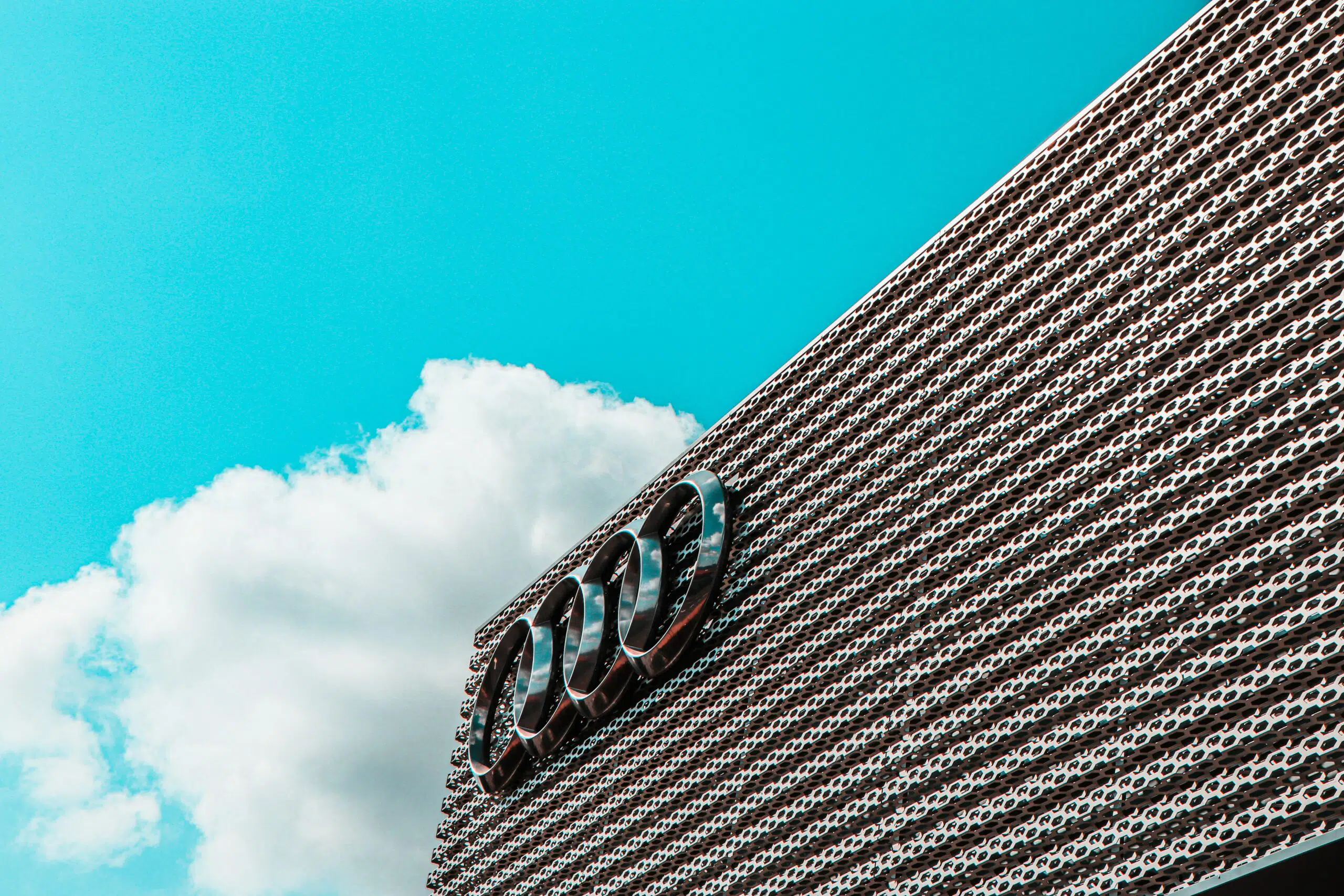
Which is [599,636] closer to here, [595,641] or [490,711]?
[595,641]

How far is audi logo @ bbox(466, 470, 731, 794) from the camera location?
1238cm

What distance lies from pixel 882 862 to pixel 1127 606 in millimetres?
3039

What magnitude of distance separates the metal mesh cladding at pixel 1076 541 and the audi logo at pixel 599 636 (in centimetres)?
79

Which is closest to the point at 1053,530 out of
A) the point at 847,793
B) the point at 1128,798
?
the point at 1128,798

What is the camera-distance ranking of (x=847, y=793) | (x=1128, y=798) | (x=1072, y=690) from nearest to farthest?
(x=1128, y=798), (x=1072, y=690), (x=847, y=793)

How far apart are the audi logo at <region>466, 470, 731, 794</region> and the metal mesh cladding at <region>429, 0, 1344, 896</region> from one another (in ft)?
2.59

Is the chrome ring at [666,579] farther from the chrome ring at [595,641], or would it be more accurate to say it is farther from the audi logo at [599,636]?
the chrome ring at [595,641]

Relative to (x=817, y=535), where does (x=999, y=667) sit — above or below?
A: below

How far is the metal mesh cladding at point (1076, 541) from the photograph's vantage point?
21.7ft

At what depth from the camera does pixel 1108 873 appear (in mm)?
6918

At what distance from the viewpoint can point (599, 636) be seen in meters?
13.8

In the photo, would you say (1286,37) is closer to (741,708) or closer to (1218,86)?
(1218,86)

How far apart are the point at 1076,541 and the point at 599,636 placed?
7.28 meters

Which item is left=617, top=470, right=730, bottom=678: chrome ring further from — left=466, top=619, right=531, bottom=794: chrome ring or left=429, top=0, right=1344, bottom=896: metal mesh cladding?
left=466, top=619, right=531, bottom=794: chrome ring
